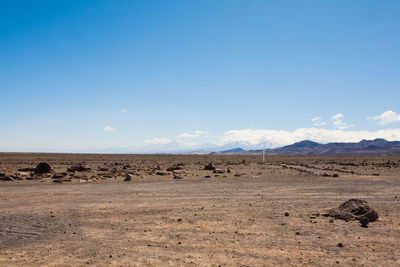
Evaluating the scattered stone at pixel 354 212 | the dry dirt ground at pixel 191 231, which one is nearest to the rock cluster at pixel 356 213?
the scattered stone at pixel 354 212

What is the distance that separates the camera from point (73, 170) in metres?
31.5

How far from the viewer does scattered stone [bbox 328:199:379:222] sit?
1098 cm

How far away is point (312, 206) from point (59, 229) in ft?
32.9

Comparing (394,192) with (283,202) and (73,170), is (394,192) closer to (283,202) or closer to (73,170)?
(283,202)

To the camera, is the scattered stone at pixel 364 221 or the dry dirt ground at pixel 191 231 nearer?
the dry dirt ground at pixel 191 231

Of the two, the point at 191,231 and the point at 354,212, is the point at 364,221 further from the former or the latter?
the point at 191,231

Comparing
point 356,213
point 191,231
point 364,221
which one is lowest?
point 191,231

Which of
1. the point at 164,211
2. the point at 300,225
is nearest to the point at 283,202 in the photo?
the point at 300,225

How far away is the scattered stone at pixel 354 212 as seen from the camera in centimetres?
1098

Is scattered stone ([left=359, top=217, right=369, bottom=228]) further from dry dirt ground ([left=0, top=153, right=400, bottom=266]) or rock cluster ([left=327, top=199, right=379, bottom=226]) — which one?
dry dirt ground ([left=0, top=153, right=400, bottom=266])

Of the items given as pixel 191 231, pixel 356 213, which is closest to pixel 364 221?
pixel 356 213

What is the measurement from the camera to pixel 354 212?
37.0 ft

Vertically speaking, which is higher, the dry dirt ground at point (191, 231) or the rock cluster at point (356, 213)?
the rock cluster at point (356, 213)

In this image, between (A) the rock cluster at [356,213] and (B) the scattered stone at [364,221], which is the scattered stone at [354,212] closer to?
(A) the rock cluster at [356,213]
